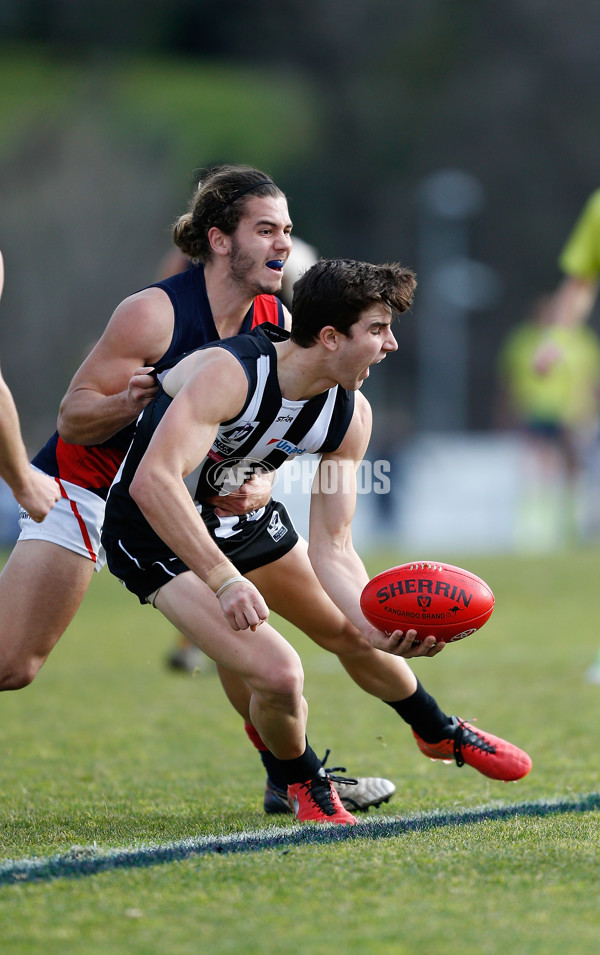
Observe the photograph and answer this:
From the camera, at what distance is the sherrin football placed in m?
4.30

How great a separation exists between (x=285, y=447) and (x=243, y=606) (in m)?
0.73

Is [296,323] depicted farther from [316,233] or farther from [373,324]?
[316,233]

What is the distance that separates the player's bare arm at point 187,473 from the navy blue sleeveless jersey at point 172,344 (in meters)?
0.53

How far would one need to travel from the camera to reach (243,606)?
387 centimetres

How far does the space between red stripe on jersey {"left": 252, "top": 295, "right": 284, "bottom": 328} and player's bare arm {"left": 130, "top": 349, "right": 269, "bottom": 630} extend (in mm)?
695

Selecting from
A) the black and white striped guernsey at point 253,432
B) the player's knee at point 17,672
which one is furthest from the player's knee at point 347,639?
the player's knee at point 17,672

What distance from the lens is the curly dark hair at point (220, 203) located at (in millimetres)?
4656

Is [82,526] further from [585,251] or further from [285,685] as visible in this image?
[585,251]

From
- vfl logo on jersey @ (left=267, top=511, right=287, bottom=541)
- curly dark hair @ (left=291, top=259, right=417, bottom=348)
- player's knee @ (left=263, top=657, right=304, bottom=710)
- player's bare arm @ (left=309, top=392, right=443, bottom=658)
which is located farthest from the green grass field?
curly dark hair @ (left=291, top=259, right=417, bottom=348)

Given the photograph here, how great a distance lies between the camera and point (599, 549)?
1934 centimetres

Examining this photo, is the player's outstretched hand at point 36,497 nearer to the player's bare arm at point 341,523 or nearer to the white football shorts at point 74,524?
the white football shorts at point 74,524

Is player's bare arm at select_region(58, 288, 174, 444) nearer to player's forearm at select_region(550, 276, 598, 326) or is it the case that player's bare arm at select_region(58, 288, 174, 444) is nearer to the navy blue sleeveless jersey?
the navy blue sleeveless jersey

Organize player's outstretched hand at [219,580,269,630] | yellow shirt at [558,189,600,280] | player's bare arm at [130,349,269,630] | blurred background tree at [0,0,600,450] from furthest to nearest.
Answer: blurred background tree at [0,0,600,450], yellow shirt at [558,189,600,280], player's bare arm at [130,349,269,630], player's outstretched hand at [219,580,269,630]

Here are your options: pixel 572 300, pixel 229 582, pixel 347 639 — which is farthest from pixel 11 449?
pixel 572 300
